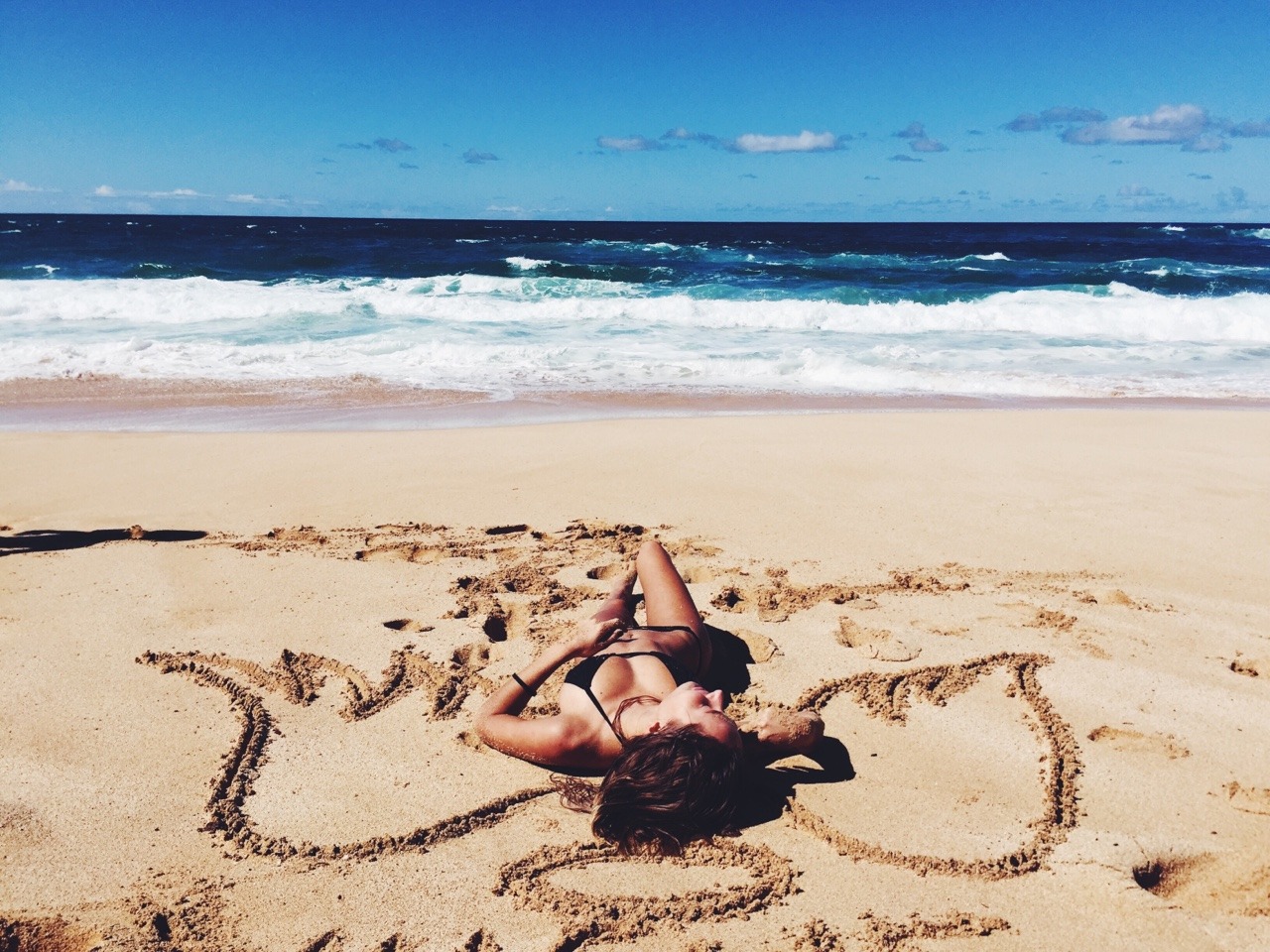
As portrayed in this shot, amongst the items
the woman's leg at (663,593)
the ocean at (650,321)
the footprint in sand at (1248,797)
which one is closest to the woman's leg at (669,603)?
the woman's leg at (663,593)

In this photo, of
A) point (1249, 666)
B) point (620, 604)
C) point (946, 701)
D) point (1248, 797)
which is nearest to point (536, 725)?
point (620, 604)

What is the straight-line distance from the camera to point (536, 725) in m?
2.91

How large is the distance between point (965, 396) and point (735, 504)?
5.77 m

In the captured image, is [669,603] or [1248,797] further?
[669,603]

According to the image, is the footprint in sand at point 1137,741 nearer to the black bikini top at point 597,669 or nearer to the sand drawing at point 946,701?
the sand drawing at point 946,701

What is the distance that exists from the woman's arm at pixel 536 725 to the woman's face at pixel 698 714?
311 mm

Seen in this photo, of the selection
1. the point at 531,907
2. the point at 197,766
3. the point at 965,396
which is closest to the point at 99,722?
the point at 197,766

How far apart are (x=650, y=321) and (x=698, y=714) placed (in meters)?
14.4

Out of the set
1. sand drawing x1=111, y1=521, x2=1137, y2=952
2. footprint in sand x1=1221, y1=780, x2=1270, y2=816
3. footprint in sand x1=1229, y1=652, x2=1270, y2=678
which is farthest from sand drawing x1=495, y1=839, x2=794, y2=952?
footprint in sand x1=1229, y1=652, x2=1270, y2=678

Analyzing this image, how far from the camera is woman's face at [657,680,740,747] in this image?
2693mm

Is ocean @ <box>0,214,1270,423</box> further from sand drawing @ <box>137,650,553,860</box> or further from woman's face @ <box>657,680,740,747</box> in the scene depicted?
woman's face @ <box>657,680,740,747</box>

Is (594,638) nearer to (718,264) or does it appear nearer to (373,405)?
(373,405)

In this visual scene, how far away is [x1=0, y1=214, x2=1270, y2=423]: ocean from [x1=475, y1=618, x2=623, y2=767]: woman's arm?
6.84 metres

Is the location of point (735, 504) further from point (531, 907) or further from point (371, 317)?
point (371, 317)
